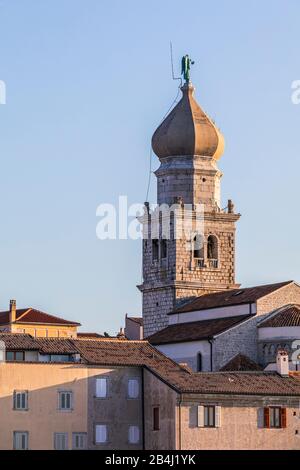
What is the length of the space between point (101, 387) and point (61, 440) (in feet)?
13.4

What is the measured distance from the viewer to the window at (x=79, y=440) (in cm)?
10819

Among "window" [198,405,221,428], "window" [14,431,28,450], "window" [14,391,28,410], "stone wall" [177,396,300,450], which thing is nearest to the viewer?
"window" [14,431,28,450]

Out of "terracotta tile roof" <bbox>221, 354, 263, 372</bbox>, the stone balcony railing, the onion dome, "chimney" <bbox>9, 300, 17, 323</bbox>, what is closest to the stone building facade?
"terracotta tile roof" <bbox>221, 354, 263, 372</bbox>

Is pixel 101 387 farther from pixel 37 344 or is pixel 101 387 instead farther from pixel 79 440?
pixel 37 344

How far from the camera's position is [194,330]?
439 feet

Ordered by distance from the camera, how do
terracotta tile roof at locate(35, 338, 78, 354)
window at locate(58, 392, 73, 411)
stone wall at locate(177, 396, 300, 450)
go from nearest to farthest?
stone wall at locate(177, 396, 300, 450) < window at locate(58, 392, 73, 411) < terracotta tile roof at locate(35, 338, 78, 354)

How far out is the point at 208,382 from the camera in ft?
364

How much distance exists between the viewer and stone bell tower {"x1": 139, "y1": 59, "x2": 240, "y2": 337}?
144 meters

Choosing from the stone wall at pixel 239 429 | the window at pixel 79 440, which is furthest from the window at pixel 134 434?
the stone wall at pixel 239 429

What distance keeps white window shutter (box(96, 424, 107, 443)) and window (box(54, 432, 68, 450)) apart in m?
1.85

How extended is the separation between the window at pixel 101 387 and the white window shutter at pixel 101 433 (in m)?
1.60

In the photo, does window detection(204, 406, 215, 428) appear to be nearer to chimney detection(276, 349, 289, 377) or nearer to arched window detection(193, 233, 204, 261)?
chimney detection(276, 349, 289, 377)
